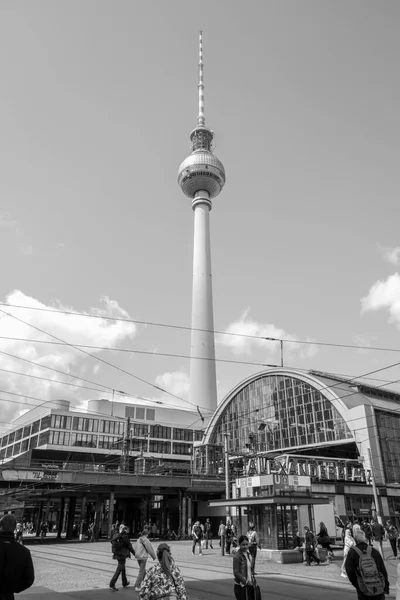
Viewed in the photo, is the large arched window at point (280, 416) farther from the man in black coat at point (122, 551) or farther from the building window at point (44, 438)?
the man in black coat at point (122, 551)

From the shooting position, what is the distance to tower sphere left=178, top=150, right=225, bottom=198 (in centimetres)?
12497

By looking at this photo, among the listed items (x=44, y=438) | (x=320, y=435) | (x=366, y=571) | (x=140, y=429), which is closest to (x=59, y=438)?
(x=44, y=438)

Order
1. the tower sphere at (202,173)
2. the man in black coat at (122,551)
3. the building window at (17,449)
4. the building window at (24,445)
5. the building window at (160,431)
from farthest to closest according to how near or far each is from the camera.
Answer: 1. the tower sphere at (202,173)
2. the building window at (17,449)
3. the building window at (160,431)
4. the building window at (24,445)
5. the man in black coat at (122,551)

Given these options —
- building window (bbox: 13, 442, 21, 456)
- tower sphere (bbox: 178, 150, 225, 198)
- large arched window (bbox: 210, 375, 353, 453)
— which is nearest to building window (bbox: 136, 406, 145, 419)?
building window (bbox: 13, 442, 21, 456)

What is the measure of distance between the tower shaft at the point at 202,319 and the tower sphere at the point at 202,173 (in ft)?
11.0

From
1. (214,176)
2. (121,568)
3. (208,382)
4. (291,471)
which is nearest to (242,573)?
(121,568)

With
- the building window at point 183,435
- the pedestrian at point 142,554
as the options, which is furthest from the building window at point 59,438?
the pedestrian at point 142,554

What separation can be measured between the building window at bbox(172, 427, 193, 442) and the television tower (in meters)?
6.29

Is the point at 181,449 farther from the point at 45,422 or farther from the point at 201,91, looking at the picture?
the point at 201,91

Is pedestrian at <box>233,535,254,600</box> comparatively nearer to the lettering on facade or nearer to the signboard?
the lettering on facade

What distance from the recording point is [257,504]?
2653 centimetres

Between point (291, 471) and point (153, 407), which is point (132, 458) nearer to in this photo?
point (153, 407)

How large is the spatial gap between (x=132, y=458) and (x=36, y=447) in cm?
1921

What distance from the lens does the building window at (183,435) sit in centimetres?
10240
